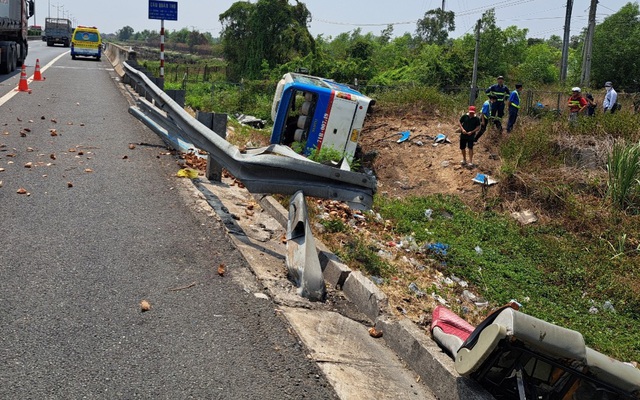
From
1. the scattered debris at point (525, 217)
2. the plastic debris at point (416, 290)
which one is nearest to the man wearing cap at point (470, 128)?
the scattered debris at point (525, 217)

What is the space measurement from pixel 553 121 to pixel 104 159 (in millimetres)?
11195

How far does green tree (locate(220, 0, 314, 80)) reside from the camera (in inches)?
1700

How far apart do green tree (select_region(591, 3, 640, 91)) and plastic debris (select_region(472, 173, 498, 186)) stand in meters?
27.1

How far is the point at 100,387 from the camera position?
3113mm

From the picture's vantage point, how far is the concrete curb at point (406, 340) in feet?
11.2

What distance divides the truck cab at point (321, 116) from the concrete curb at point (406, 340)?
9081 mm

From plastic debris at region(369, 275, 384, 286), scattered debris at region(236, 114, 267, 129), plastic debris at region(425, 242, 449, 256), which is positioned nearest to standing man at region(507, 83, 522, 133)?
plastic debris at region(425, 242, 449, 256)

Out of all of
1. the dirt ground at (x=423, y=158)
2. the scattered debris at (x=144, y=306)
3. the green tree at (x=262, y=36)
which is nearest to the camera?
the scattered debris at (x=144, y=306)

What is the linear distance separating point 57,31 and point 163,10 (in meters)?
40.2

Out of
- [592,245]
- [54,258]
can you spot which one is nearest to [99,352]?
[54,258]

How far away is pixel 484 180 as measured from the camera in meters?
13.7

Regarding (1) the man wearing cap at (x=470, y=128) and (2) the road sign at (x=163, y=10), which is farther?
(2) the road sign at (x=163, y=10)

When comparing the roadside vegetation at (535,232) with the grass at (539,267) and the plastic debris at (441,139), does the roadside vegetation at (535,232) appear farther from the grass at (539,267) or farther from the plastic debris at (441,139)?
the plastic debris at (441,139)

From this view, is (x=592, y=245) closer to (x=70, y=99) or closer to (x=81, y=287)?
(x=81, y=287)
